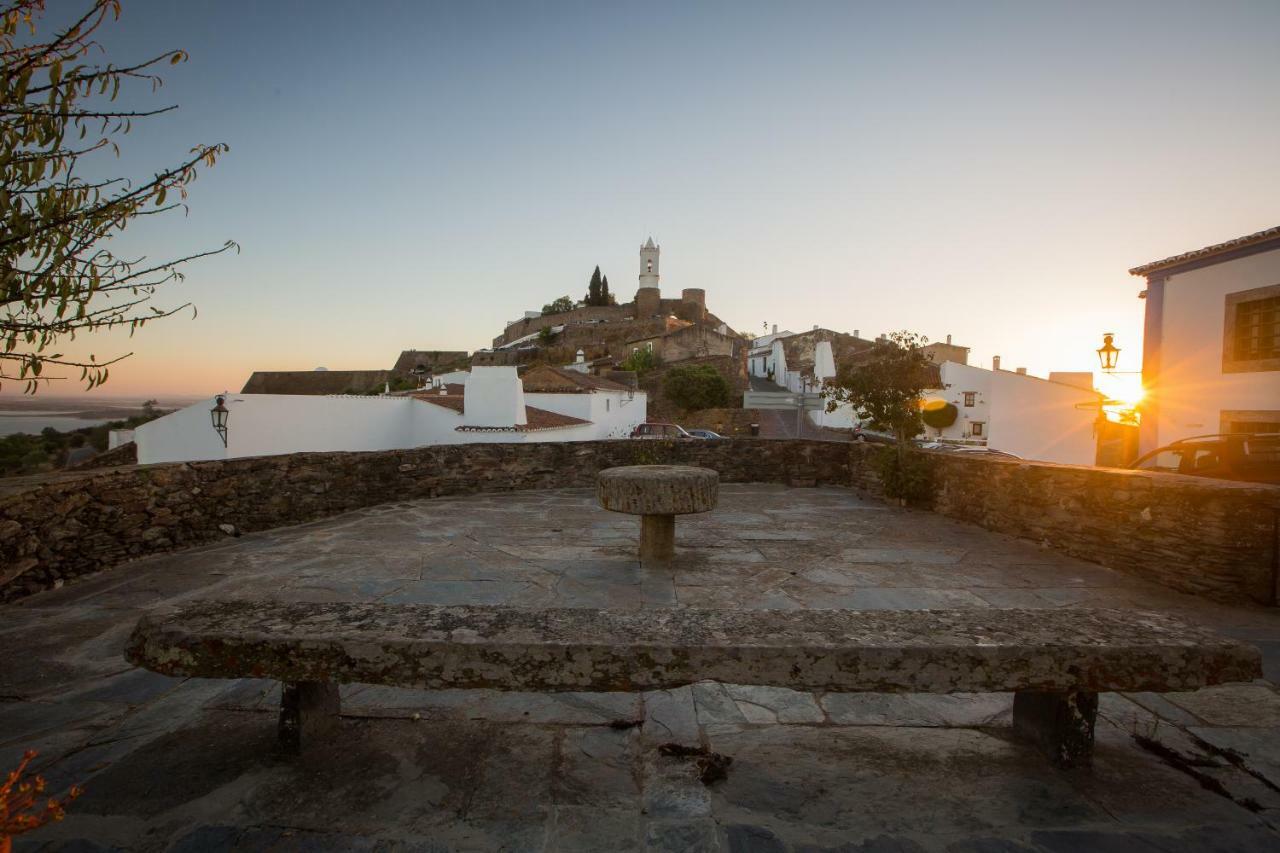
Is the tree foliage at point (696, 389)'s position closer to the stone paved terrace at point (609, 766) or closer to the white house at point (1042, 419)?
the white house at point (1042, 419)

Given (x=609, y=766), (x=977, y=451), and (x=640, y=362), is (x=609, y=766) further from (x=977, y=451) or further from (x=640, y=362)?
(x=640, y=362)

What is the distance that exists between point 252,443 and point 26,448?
18.6ft

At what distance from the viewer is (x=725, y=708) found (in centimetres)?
297

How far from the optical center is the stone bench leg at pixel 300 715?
244 cm

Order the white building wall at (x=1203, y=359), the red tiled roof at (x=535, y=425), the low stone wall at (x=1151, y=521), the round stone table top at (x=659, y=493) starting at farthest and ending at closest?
the red tiled roof at (x=535, y=425) < the white building wall at (x=1203, y=359) < the round stone table top at (x=659, y=493) < the low stone wall at (x=1151, y=521)

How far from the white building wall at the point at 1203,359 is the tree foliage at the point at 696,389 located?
28559mm

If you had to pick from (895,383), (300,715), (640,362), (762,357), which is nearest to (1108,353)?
(895,383)

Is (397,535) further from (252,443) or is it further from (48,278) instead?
(252,443)

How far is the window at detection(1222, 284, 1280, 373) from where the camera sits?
39.9 feet

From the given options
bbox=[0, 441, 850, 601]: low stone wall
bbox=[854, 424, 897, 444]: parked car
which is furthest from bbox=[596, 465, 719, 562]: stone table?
bbox=[854, 424, 897, 444]: parked car

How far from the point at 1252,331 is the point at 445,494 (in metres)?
15.8

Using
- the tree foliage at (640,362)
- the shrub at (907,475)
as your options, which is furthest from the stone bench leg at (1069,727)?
the tree foliage at (640,362)

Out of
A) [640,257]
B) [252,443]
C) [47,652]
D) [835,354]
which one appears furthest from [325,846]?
[640,257]

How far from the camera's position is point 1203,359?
530 inches
